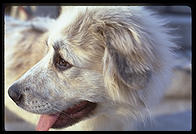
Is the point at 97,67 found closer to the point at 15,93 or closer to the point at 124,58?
the point at 124,58

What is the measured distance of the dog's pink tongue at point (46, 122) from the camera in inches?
88.2

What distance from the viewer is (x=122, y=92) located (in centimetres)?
201

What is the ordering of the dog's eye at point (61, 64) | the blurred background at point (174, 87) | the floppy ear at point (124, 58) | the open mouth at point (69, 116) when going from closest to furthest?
the floppy ear at point (124, 58)
the dog's eye at point (61, 64)
the open mouth at point (69, 116)
the blurred background at point (174, 87)

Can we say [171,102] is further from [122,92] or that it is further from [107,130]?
[122,92]

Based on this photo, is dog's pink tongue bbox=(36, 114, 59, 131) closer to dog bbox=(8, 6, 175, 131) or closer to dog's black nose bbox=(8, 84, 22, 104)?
dog bbox=(8, 6, 175, 131)

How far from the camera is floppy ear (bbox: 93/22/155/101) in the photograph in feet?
6.17

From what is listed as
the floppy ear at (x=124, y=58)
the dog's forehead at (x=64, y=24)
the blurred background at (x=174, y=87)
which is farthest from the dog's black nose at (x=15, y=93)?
the blurred background at (x=174, y=87)

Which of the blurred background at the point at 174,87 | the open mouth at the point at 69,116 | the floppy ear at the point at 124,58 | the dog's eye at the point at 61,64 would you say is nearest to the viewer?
the floppy ear at the point at 124,58

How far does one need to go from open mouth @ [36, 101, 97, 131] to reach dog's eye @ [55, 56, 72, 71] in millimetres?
285

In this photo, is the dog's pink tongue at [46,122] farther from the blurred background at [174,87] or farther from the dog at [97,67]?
the blurred background at [174,87]

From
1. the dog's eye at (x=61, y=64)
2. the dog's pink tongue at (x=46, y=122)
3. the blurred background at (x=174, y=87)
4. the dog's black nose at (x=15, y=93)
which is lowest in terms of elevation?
the blurred background at (x=174, y=87)

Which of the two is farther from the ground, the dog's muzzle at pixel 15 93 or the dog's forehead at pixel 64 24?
the dog's forehead at pixel 64 24

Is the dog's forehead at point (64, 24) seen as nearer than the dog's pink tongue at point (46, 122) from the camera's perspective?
Yes

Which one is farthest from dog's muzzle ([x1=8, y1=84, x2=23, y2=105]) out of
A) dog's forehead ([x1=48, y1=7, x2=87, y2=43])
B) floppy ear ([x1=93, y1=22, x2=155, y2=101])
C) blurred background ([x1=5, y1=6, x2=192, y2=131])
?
blurred background ([x1=5, y1=6, x2=192, y2=131])
